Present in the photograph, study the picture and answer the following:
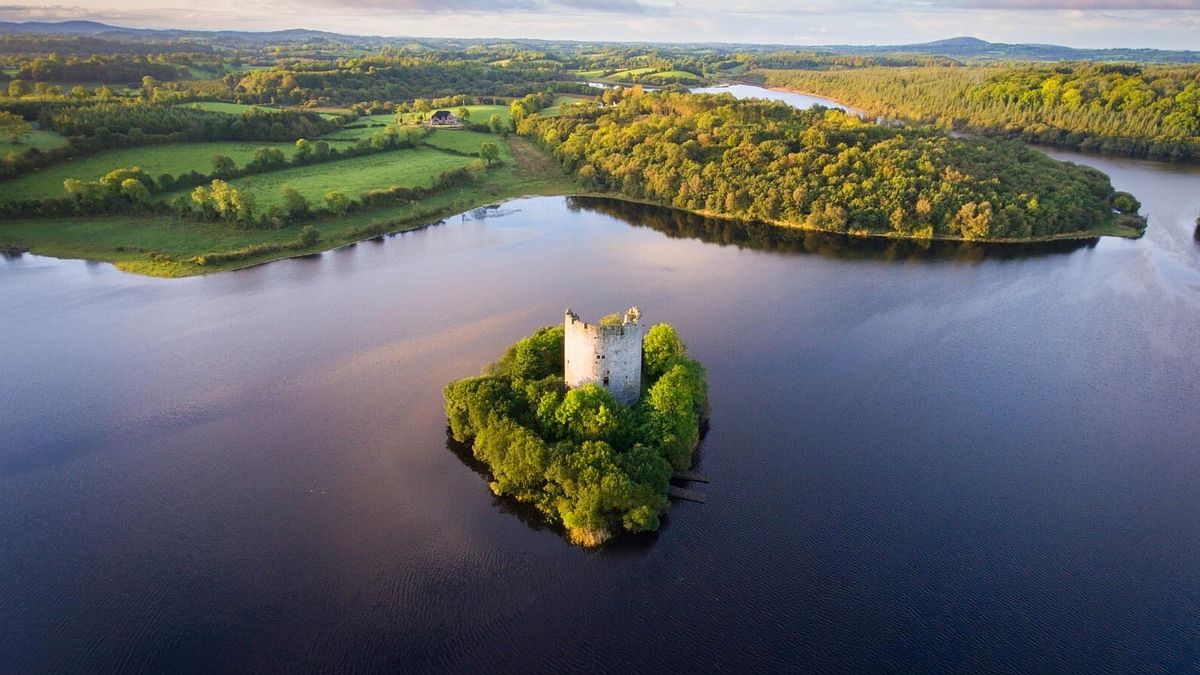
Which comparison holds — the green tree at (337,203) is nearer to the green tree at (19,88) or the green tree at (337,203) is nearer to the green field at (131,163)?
the green field at (131,163)

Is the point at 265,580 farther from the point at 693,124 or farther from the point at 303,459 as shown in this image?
the point at 693,124

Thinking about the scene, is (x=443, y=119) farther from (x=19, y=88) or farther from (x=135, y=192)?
(x=19, y=88)

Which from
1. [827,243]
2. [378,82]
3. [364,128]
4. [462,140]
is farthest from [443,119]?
[827,243]

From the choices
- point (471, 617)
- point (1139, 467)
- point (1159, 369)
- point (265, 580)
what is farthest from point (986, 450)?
point (265, 580)

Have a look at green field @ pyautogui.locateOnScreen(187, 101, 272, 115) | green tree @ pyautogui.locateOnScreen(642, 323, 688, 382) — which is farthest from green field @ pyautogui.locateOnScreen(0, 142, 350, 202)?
green tree @ pyautogui.locateOnScreen(642, 323, 688, 382)

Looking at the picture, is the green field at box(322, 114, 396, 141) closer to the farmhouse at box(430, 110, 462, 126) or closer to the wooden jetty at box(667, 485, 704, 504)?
the farmhouse at box(430, 110, 462, 126)

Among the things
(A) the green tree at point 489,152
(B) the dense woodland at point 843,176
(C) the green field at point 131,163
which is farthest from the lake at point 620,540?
(A) the green tree at point 489,152
